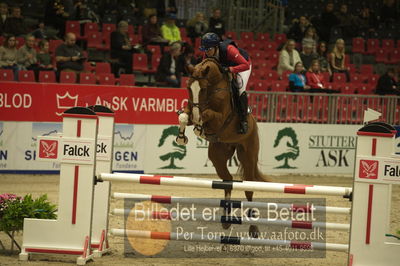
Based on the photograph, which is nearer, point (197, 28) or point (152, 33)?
point (152, 33)

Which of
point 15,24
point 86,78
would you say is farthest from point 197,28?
point 86,78

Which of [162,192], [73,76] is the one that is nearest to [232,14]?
[73,76]

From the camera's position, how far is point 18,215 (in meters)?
7.16

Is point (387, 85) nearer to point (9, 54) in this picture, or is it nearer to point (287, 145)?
point (287, 145)

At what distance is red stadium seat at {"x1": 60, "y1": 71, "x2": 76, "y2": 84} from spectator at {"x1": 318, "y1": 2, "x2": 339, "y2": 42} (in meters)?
8.53

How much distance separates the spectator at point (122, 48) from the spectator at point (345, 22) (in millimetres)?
6974

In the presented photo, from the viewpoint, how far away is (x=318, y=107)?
14.0m

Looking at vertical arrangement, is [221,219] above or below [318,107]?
below

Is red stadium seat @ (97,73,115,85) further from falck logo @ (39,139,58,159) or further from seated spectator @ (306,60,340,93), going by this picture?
falck logo @ (39,139,58,159)

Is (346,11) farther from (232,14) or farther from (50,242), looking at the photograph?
(50,242)

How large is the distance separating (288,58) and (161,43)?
9.93 ft

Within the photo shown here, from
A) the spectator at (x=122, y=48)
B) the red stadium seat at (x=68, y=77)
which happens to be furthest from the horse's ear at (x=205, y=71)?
the spectator at (x=122, y=48)

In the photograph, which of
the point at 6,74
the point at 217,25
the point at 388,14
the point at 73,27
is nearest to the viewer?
the point at 6,74

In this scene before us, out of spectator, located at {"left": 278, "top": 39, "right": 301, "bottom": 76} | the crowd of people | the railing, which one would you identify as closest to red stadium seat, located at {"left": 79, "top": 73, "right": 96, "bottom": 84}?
the crowd of people
